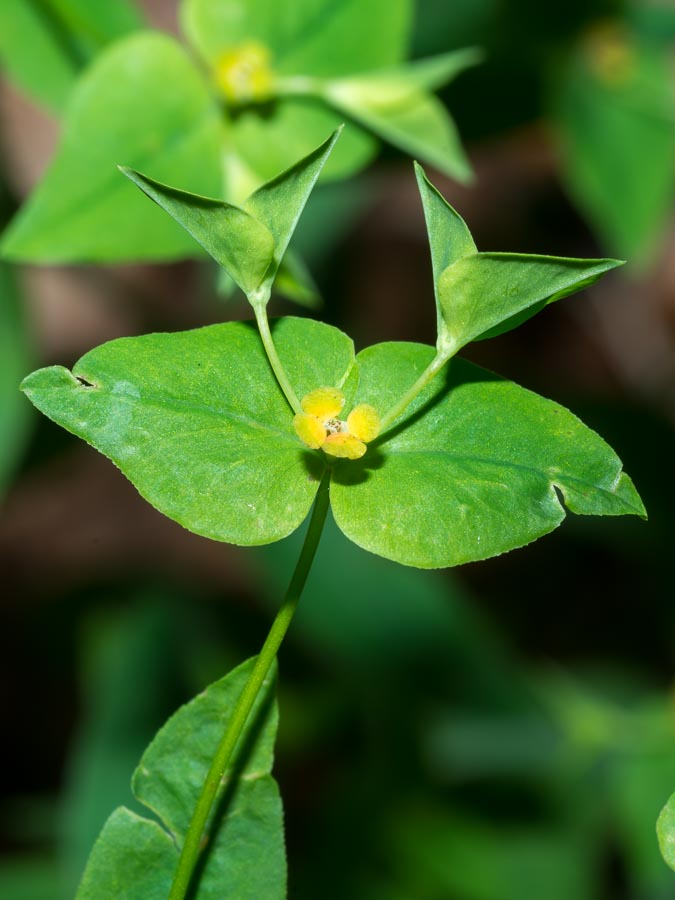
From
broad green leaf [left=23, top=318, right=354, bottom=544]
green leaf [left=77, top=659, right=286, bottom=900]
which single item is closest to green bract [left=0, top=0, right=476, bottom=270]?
broad green leaf [left=23, top=318, right=354, bottom=544]

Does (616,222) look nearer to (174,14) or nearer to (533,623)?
(533,623)

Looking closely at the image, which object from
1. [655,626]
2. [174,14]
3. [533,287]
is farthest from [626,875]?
[174,14]

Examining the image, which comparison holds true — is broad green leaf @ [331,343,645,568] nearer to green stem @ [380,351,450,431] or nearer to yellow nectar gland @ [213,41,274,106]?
green stem @ [380,351,450,431]

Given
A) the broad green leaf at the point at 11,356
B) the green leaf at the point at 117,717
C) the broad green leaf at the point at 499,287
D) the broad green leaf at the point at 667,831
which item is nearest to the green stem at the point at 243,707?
the broad green leaf at the point at 499,287

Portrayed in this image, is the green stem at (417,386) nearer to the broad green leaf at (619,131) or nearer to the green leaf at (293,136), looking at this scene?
the green leaf at (293,136)

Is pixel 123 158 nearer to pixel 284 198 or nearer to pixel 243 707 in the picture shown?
pixel 284 198
